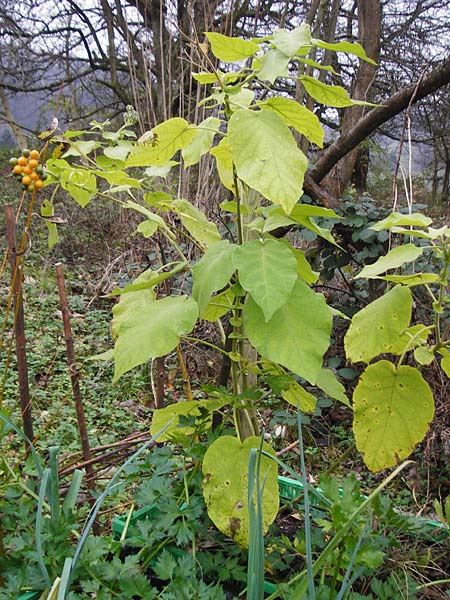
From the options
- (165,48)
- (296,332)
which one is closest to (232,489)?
(296,332)

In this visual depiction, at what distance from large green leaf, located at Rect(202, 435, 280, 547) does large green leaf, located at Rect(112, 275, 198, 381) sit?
20 cm

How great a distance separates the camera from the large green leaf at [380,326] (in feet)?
2.44

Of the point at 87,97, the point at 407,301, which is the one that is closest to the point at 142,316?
the point at 407,301

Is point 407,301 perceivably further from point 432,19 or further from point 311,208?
point 432,19

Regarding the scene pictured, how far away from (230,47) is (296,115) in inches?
4.8

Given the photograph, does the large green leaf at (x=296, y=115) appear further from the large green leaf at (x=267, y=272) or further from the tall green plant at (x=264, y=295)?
the large green leaf at (x=267, y=272)

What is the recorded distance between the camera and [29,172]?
71cm

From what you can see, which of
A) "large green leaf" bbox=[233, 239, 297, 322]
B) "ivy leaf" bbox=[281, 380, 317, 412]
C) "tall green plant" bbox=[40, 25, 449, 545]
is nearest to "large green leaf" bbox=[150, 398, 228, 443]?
"tall green plant" bbox=[40, 25, 449, 545]

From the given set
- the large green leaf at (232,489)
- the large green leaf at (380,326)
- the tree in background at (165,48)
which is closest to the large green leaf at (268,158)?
the large green leaf at (380,326)

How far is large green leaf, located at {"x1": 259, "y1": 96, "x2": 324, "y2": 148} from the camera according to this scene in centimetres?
67

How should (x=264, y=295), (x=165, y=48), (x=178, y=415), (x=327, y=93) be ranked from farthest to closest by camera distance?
1. (x=165, y=48)
2. (x=178, y=415)
3. (x=327, y=93)
4. (x=264, y=295)

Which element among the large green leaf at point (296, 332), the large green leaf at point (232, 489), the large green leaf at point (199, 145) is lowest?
the large green leaf at point (232, 489)

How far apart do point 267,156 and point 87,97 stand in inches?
Result: 301

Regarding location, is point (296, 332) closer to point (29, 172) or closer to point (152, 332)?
point (152, 332)
